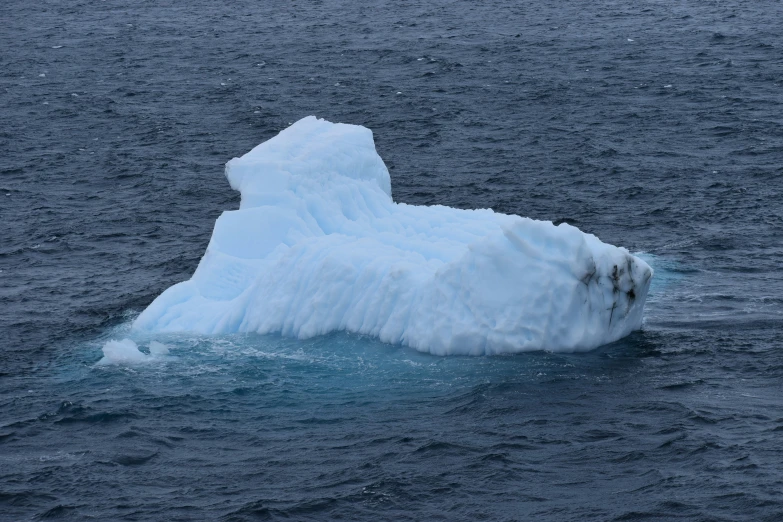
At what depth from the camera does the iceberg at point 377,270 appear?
37875 mm

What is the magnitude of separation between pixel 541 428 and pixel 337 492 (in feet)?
21.5

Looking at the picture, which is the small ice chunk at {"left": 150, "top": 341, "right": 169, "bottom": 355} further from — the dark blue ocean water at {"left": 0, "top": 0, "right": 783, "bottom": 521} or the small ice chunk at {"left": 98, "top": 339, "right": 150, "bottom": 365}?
the dark blue ocean water at {"left": 0, "top": 0, "right": 783, "bottom": 521}

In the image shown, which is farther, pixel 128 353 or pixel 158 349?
pixel 158 349

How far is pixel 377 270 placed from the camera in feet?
132

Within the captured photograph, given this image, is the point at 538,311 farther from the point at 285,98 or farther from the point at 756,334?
the point at 285,98

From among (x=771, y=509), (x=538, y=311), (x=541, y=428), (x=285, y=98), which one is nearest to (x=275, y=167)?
(x=538, y=311)

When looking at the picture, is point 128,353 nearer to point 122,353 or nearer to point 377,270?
point 122,353

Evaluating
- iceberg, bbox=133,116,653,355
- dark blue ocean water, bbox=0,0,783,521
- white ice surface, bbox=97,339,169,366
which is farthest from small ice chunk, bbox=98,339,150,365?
iceberg, bbox=133,116,653,355

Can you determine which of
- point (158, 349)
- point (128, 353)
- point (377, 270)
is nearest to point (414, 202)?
point (377, 270)

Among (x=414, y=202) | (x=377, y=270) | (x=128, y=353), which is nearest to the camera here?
(x=128, y=353)

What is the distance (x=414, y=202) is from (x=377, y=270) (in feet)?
58.5

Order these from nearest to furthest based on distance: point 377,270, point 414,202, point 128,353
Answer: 1. point 128,353
2. point 377,270
3. point 414,202

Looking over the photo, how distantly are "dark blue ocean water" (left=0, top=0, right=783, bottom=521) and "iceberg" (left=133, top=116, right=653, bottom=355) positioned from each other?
1.03 meters

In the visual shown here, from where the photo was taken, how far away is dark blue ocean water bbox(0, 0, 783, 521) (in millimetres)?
31141
